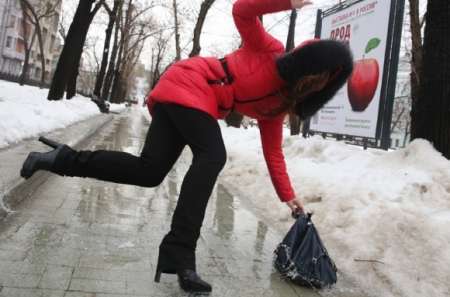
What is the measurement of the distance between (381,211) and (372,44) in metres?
5.29

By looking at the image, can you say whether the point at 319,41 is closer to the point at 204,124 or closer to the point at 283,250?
the point at 204,124

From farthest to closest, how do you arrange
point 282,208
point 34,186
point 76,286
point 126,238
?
1. point 282,208
2. point 34,186
3. point 126,238
4. point 76,286

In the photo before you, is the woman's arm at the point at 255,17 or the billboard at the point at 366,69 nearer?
the woman's arm at the point at 255,17

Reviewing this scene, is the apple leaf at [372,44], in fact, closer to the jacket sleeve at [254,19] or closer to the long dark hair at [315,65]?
the long dark hair at [315,65]

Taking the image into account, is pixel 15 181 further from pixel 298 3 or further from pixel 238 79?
pixel 298 3

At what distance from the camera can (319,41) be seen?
2889mm

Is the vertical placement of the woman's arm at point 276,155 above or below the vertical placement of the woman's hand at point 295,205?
above

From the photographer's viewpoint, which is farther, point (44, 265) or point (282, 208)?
point (282, 208)

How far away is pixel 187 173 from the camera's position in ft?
9.52

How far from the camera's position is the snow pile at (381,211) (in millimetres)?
3783

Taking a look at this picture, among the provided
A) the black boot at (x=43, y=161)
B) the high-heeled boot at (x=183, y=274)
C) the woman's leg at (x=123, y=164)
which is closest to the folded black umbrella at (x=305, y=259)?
the high-heeled boot at (x=183, y=274)

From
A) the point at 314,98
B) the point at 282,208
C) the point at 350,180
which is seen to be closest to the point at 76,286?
the point at 314,98

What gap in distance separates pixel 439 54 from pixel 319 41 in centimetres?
392

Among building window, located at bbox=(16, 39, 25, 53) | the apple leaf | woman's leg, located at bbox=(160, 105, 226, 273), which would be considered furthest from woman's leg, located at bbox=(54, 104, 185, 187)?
building window, located at bbox=(16, 39, 25, 53)
